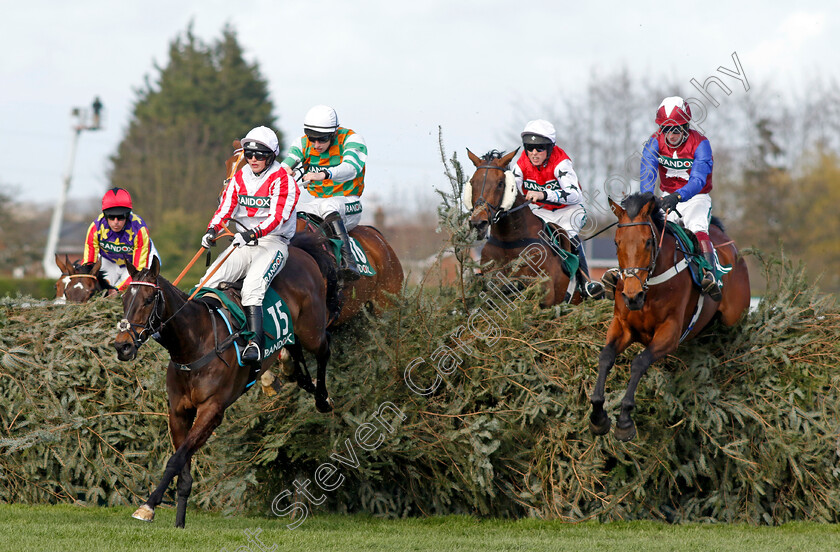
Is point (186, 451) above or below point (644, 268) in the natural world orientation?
below

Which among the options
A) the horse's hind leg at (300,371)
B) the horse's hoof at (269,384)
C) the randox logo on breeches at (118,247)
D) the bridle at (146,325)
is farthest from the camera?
the randox logo on breeches at (118,247)

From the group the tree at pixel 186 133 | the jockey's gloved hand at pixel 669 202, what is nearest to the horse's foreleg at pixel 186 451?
the jockey's gloved hand at pixel 669 202

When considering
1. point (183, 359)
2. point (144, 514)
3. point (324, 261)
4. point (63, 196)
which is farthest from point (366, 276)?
point (63, 196)

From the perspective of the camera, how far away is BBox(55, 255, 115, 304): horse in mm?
9406

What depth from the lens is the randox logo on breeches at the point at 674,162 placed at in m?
7.61

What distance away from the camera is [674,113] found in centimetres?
736

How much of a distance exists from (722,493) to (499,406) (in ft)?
6.14

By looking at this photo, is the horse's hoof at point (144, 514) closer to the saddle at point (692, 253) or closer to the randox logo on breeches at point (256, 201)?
the randox logo on breeches at point (256, 201)

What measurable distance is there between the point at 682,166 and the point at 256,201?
3416 mm

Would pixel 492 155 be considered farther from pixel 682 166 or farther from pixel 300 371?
pixel 300 371

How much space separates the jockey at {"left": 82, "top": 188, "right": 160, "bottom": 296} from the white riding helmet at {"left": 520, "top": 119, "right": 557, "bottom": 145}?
12.6ft

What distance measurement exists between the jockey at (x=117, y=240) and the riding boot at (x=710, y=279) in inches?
208

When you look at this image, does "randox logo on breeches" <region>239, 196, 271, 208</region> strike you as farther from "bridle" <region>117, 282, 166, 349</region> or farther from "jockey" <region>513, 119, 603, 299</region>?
"jockey" <region>513, 119, 603, 299</region>

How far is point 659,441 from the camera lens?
720 centimetres
